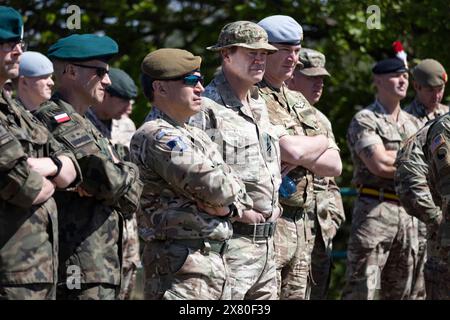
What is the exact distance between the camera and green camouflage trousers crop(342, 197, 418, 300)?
30.0ft

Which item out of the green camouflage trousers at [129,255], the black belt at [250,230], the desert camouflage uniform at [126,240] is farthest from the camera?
the green camouflage trousers at [129,255]

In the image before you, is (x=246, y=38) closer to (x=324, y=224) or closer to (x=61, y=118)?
(x=61, y=118)

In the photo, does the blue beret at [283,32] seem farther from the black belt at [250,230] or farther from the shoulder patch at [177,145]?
the shoulder patch at [177,145]

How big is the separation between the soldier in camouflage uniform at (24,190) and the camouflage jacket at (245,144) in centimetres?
115

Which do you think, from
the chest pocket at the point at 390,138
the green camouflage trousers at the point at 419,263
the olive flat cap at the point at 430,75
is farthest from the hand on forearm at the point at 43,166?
the olive flat cap at the point at 430,75

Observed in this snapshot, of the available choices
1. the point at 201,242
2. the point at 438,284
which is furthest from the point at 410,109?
the point at 201,242

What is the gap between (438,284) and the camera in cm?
792

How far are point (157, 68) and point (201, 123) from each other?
0.50m

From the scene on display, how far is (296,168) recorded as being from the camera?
7457mm

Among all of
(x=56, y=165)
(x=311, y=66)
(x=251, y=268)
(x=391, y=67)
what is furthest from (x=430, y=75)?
(x=56, y=165)

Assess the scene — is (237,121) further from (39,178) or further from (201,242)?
(39,178)

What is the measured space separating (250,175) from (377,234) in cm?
278

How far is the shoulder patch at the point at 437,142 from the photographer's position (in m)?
7.15

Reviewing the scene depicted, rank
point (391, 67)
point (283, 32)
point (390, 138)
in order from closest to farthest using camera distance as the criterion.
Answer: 1. point (283, 32)
2. point (390, 138)
3. point (391, 67)
